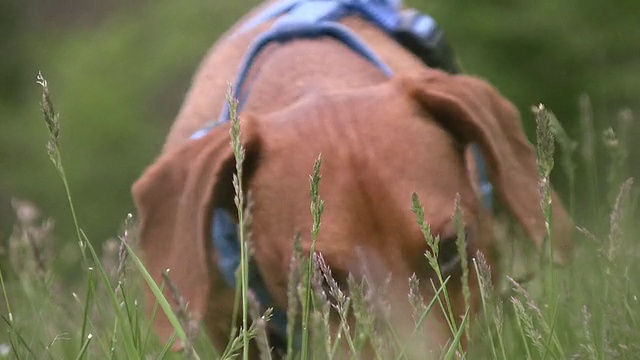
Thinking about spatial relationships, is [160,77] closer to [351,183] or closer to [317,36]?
[317,36]

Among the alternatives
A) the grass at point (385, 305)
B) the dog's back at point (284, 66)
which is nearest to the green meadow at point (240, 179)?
the grass at point (385, 305)

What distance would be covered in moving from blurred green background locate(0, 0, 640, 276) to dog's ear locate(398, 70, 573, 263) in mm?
1160

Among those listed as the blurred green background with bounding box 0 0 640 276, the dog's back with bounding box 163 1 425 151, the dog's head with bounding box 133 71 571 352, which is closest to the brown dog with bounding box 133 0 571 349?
the dog's head with bounding box 133 71 571 352

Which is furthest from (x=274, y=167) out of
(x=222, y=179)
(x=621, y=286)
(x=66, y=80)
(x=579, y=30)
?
(x=66, y=80)

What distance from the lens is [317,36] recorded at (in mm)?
2902

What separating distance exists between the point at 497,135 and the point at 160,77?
4494mm

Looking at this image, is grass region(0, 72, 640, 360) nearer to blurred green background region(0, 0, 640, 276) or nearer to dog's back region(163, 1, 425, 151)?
dog's back region(163, 1, 425, 151)

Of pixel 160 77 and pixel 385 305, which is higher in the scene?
pixel 385 305

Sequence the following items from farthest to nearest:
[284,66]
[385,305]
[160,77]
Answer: [160,77] < [284,66] < [385,305]

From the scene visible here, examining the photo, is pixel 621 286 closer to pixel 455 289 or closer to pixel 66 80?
pixel 455 289

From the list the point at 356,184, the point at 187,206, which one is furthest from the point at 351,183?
the point at 187,206

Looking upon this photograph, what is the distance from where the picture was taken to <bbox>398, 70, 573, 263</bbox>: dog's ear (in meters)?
2.32

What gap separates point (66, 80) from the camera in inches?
267

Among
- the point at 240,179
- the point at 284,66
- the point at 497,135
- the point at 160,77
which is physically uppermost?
the point at 240,179
